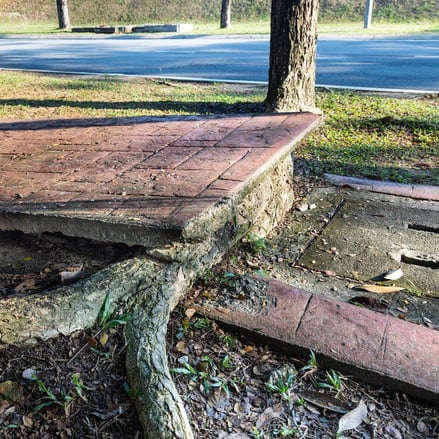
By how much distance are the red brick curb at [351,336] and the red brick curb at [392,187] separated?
1.60 metres

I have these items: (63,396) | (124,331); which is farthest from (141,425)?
(124,331)

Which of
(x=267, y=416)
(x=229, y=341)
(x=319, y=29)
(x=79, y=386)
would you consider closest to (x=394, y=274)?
(x=229, y=341)

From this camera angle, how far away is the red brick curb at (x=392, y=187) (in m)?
3.28

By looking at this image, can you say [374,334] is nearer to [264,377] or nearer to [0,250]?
[264,377]

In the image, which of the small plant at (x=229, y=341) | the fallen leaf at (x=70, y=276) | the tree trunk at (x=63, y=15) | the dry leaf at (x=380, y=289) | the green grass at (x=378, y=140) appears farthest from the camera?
the tree trunk at (x=63, y=15)

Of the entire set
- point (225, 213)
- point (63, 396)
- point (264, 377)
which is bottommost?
point (264, 377)

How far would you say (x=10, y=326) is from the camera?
1.59m

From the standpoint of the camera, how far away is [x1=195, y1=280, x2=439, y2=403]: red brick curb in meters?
1.66

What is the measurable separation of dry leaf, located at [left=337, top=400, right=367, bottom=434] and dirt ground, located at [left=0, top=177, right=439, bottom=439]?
0.01 meters

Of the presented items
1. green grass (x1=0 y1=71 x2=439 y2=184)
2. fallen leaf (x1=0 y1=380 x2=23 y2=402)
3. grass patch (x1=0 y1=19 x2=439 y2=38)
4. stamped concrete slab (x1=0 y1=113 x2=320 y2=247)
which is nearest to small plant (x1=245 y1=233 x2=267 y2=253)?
stamped concrete slab (x1=0 y1=113 x2=320 y2=247)

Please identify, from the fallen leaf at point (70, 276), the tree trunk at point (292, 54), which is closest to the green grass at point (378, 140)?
the tree trunk at point (292, 54)

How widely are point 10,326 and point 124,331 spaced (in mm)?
352

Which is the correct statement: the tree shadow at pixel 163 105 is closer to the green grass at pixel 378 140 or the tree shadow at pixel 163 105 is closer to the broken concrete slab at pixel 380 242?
the green grass at pixel 378 140

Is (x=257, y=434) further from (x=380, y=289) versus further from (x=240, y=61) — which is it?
(x=240, y=61)
